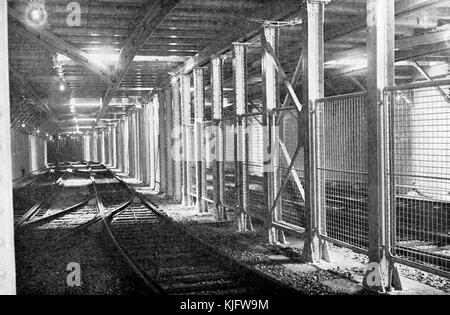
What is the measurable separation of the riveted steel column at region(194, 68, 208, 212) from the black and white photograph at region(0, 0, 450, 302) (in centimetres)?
6

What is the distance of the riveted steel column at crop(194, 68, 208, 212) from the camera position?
1233 centimetres

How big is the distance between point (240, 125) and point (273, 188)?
1825 millimetres

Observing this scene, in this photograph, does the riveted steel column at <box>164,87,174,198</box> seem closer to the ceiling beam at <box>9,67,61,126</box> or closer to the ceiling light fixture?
the ceiling beam at <box>9,67,61,126</box>

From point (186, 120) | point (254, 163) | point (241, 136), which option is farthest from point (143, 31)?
point (186, 120)

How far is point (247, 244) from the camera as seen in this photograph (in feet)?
26.8

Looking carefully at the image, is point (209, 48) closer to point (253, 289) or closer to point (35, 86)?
point (253, 289)

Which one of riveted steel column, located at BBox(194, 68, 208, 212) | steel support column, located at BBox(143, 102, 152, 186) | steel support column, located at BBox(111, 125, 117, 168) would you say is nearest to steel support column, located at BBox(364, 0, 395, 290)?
riveted steel column, located at BBox(194, 68, 208, 212)

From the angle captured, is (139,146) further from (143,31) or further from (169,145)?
(143,31)

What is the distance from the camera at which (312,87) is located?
6.66 metres

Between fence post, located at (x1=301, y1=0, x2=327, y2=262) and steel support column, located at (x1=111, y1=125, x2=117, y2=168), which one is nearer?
fence post, located at (x1=301, y1=0, x2=327, y2=262)

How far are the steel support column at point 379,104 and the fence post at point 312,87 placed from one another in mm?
1348

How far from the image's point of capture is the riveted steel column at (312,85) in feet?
21.7

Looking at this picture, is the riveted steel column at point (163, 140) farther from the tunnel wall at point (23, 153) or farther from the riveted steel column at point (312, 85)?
the riveted steel column at point (312, 85)
